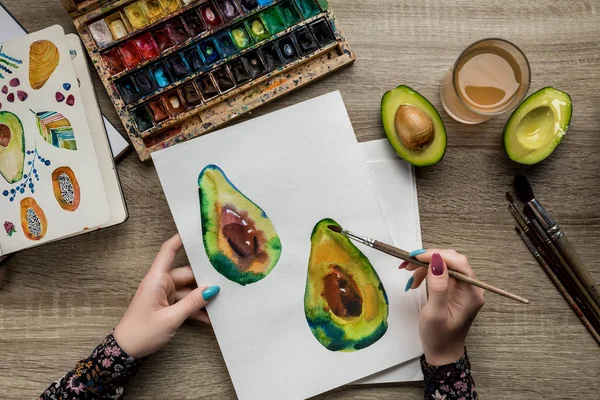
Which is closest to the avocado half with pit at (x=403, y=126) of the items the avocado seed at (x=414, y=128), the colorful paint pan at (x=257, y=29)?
the avocado seed at (x=414, y=128)

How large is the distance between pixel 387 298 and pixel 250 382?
25 cm

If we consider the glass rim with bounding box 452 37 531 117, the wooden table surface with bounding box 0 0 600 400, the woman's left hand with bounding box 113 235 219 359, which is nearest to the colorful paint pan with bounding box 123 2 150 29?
the wooden table surface with bounding box 0 0 600 400

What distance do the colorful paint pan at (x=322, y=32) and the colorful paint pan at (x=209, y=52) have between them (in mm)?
154

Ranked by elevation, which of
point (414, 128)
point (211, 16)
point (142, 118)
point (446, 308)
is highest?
point (211, 16)

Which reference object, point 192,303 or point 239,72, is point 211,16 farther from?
point 192,303

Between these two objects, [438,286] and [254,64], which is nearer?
[438,286]

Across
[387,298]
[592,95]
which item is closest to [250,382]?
[387,298]

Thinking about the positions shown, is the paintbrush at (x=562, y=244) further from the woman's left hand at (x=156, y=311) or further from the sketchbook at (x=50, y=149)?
the sketchbook at (x=50, y=149)

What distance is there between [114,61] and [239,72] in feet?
0.63

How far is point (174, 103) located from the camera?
813mm

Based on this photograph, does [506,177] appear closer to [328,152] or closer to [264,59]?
[328,152]

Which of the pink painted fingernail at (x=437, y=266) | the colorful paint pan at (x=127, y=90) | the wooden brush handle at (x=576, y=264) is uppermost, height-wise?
the colorful paint pan at (x=127, y=90)

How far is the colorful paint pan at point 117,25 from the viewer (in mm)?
800

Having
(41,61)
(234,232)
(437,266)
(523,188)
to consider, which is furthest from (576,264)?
(41,61)
